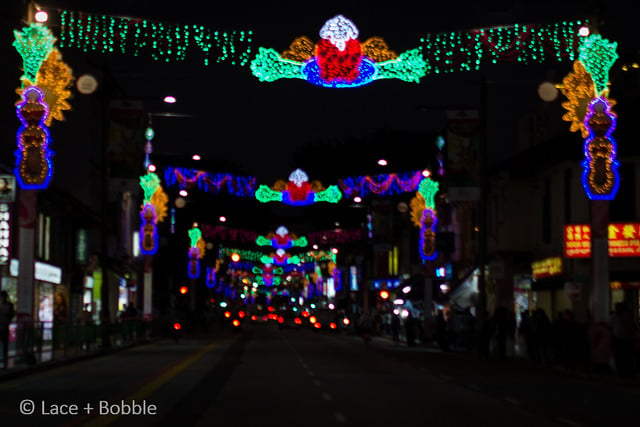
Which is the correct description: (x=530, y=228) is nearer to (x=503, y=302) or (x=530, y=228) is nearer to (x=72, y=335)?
(x=503, y=302)

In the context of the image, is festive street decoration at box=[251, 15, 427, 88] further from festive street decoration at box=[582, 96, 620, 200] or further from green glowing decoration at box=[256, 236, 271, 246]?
green glowing decoration at box=[256, 236, 271, 246]

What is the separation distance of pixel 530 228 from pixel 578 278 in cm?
1804

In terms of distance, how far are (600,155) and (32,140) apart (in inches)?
588

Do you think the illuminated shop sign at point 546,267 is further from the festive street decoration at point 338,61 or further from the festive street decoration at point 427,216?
the festive street decoration at point 338,61

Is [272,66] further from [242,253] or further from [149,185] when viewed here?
[242,253]

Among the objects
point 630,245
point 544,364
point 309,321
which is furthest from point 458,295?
point 309,321

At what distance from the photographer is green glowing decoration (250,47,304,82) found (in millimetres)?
32062

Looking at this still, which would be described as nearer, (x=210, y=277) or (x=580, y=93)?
(x=580, y=93)

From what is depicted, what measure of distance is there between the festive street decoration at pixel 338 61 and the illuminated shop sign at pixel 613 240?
45.6 feet

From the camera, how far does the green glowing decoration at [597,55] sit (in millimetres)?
30953

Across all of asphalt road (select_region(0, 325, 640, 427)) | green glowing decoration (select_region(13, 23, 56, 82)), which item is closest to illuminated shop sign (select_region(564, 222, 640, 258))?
asphalt road (select_region(0, 325, 640, 427))

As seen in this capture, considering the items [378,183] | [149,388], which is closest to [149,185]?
[378,183]

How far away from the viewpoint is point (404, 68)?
32.0 metres

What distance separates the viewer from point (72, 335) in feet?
131
